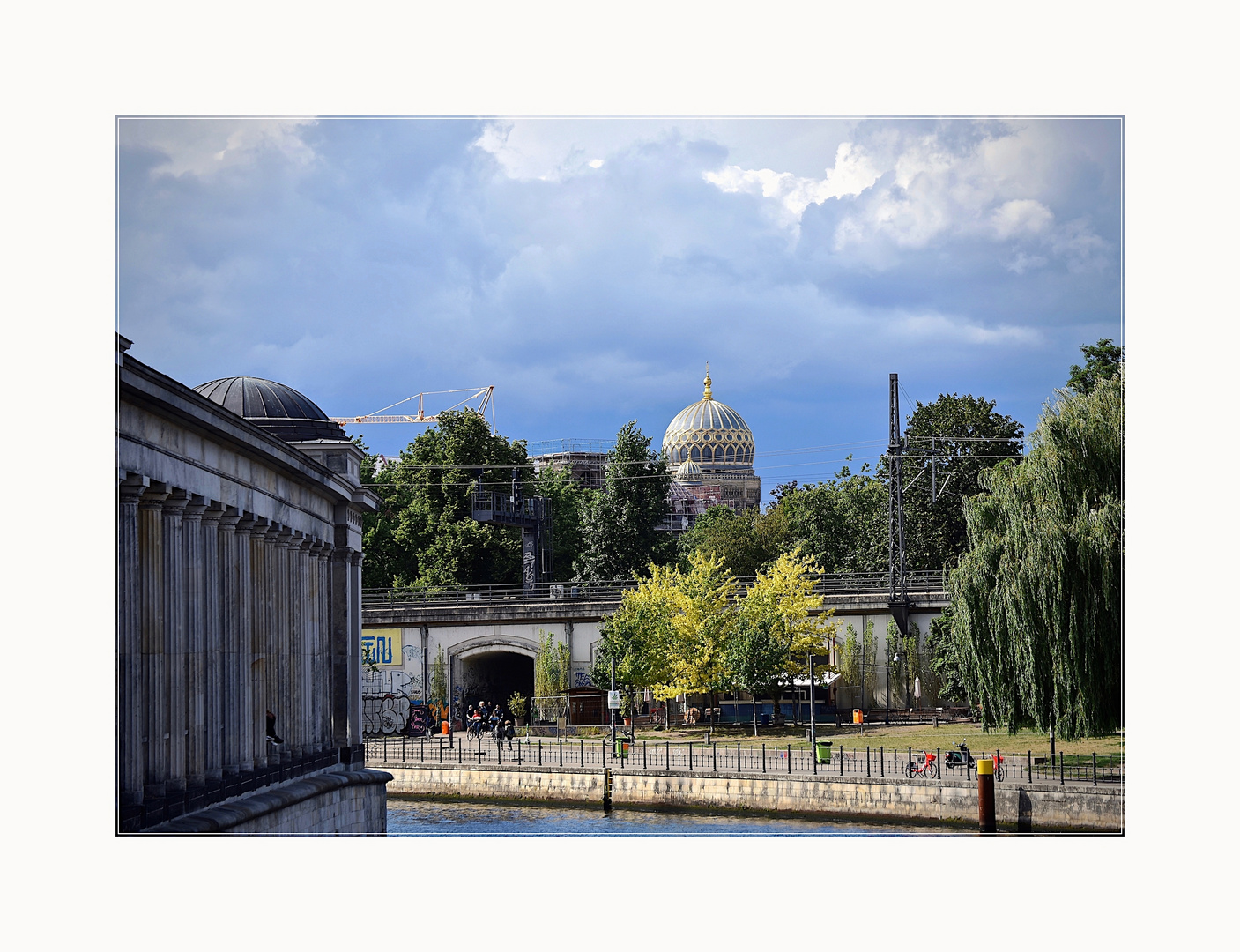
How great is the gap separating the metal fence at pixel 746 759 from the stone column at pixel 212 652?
58.3ft

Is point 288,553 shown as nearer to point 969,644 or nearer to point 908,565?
point 969,644

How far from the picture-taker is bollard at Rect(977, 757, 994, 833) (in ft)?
105

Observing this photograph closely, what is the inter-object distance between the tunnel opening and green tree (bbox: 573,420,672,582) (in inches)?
454

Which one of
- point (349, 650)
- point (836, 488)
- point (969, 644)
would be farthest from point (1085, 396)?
point (836, 488)

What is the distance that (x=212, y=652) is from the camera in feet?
76.1

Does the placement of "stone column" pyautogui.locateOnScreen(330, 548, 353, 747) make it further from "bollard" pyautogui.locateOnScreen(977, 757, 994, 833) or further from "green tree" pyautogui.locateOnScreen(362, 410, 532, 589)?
"green tree" pyautogui.locateOnScreen(362, 410, 532, 589)

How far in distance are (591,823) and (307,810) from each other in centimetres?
1301

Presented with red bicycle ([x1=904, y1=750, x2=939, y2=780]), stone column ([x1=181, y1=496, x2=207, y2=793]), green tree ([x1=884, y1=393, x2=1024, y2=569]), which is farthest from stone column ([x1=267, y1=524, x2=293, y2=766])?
green tree ([x1=884, y1=393, x2=1024, y2=569])

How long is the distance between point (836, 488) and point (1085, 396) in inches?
2452

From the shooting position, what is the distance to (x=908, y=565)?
66.4 metres

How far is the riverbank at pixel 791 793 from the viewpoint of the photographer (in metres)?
30.9

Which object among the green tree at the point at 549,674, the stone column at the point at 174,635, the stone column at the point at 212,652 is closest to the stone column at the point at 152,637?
the stone column at the point at 174,635

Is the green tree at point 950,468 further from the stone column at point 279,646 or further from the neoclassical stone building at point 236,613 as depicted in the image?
the stone column at point 279,646

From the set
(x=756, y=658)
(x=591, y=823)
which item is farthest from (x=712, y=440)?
(x=591, y=823)
